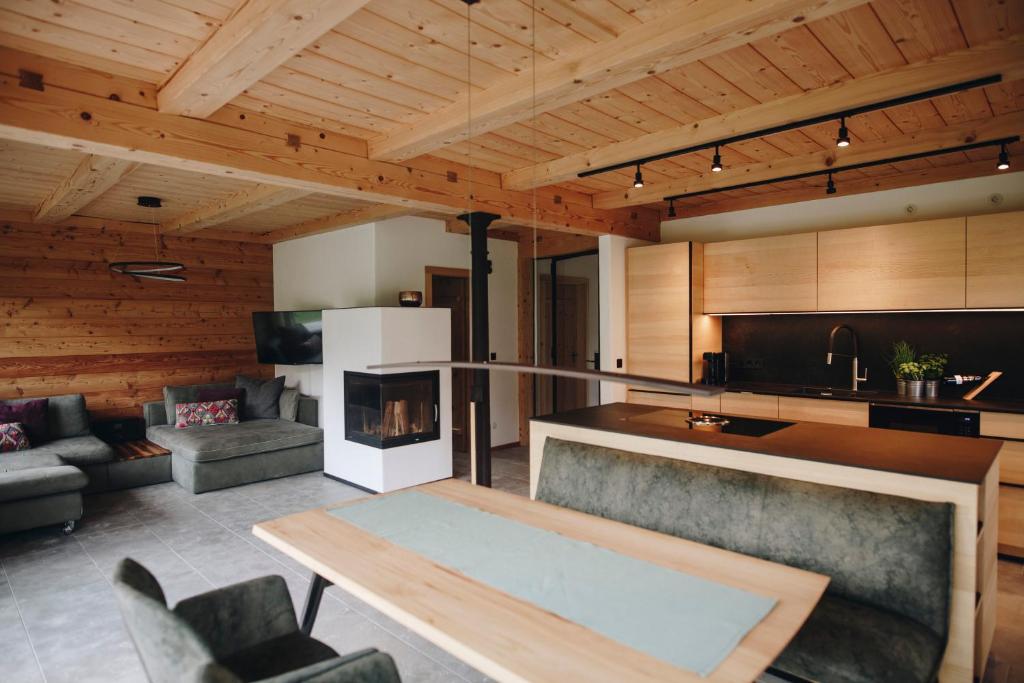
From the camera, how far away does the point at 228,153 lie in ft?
9.66

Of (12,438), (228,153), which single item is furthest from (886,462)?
(12,438)

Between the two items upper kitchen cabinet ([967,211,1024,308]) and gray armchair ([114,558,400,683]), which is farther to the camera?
upper kitchen cabinet ([967,211,1024,308])

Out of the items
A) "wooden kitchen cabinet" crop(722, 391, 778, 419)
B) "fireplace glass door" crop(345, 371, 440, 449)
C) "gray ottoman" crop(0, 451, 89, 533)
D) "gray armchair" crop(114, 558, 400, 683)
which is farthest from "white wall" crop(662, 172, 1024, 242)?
"gray ottoman" crop(0, 451, 89, 533)

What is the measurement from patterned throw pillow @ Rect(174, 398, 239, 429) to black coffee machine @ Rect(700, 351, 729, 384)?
458 centimetres

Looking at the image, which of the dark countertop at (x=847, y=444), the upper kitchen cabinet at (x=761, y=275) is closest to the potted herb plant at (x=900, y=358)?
the upper kitchen cabinet at (x=761, y=275)

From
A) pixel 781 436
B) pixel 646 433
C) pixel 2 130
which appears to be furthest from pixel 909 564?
pixel 2 130

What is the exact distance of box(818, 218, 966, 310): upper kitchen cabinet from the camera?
3.95m

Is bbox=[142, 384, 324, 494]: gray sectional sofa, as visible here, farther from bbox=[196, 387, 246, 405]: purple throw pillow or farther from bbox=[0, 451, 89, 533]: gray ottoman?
bbox=[0, 451, 89, 533]: gray ottoman

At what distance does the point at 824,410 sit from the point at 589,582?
3.31 m

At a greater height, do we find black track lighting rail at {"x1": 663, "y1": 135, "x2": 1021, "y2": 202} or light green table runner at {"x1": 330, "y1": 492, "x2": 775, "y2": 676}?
black track lighting rail at {"x1": 663, "y1": 135, "x2": 1021, "y2": 202}

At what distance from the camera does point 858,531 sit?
2121mm

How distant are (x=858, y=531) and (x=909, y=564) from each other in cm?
17

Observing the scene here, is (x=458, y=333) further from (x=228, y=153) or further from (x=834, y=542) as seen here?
(x=834, y=542)

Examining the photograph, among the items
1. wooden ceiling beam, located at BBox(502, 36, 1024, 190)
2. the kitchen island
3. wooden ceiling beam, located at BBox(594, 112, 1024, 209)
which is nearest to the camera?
the kitchen island
